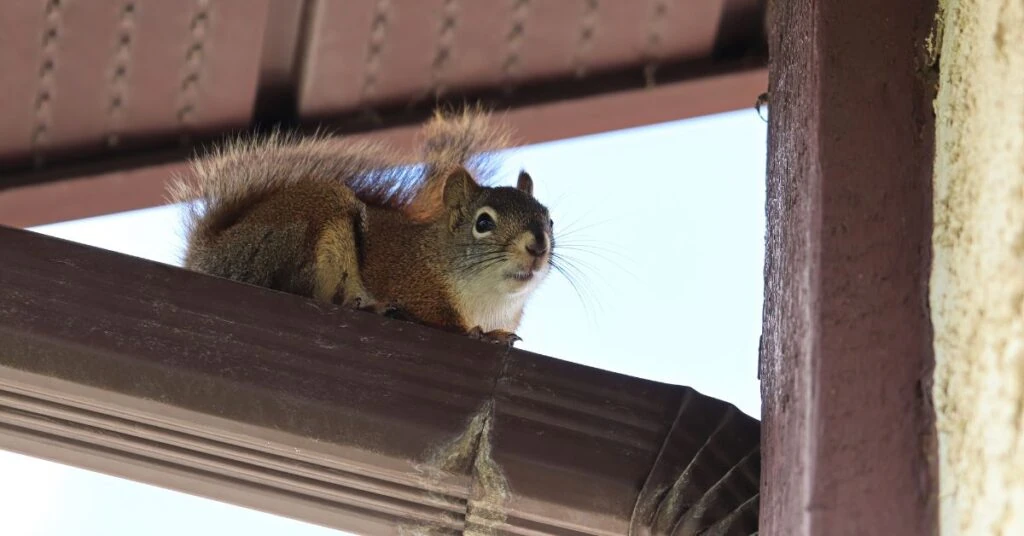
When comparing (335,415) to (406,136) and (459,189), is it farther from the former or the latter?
(459,189)

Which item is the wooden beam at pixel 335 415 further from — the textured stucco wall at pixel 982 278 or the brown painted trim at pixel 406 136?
the brown painted trim at pixel 406 136

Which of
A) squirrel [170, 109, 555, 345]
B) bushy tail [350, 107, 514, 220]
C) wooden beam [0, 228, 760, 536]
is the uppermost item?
bushy tail [350, 107, 514, 220]

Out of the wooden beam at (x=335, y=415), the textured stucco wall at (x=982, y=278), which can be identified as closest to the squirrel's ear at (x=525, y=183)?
the wooden beam at (x=335, y=415)

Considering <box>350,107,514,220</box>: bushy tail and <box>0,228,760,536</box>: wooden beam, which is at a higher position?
<box>350,107,514,220</box>: bushy tail

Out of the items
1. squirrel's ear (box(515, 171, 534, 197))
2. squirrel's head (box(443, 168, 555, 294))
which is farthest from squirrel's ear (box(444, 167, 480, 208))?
squirrel's ear (box(515, 171, 534, 197))

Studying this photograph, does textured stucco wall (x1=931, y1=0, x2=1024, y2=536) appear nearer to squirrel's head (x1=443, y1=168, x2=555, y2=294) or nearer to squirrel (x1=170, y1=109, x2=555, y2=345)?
squirrel (x1=170, y1=109, x2=555, y2=345)

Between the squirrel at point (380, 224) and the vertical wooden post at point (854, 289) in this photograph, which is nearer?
the vertical wooden post at point (854, 289)

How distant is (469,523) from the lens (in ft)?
5.08

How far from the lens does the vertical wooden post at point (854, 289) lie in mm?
1223

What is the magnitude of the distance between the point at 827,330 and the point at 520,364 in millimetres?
407

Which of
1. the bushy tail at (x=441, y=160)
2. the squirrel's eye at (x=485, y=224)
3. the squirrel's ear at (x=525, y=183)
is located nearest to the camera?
the bushy tail at (x=441, y=160)

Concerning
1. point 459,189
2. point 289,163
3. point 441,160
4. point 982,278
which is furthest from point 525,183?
point 982,278

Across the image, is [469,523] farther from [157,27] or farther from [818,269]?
[157,27]

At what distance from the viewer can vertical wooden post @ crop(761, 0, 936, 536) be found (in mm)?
1223
